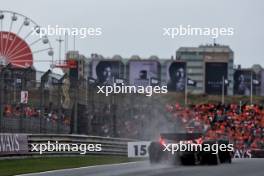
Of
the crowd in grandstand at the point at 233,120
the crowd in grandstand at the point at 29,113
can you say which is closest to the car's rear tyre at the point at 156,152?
the crowd in grandstand at the point at 29,113

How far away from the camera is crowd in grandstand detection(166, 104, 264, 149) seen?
121 feet

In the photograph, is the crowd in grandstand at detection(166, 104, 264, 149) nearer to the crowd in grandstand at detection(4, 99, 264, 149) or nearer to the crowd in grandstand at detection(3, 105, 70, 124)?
the crowd in grandstand at detection(4, 99, 264, 149)

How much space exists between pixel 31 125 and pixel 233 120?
56.0 ft

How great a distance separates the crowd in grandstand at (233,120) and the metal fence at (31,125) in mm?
8750

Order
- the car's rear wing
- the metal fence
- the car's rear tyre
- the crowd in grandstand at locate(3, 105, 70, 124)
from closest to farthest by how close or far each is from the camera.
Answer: the car's rear wing, the car's rear tyre, the crowd in grandstand at locate(3, 105, 70, 124), the metal fence

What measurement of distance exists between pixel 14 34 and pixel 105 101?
11587 millimetres

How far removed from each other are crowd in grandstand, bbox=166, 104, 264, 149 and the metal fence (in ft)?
28.7

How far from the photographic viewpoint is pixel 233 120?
130ft

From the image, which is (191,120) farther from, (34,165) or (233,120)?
(34,165)

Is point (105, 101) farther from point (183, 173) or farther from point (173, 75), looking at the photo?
point (173, 75)

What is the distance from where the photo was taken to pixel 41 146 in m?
26.0

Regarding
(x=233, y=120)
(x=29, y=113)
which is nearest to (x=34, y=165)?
(x=29, y=113)

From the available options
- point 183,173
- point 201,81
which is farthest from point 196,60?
point 183,173

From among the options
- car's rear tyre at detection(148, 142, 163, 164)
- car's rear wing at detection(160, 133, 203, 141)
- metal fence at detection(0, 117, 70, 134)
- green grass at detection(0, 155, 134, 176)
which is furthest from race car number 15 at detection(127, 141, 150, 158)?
car's rear wing at detection(160, 133, 203, 141)
